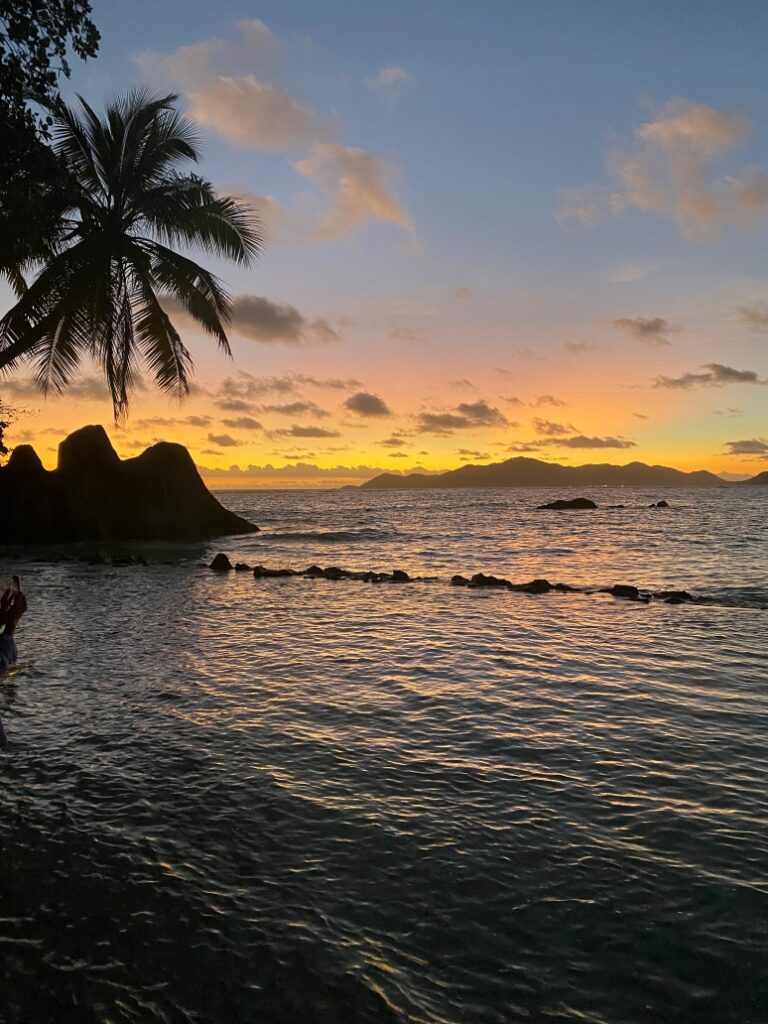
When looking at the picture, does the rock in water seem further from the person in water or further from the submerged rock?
the person in water

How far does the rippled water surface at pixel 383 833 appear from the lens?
406 cm

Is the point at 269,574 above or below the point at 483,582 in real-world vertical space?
above

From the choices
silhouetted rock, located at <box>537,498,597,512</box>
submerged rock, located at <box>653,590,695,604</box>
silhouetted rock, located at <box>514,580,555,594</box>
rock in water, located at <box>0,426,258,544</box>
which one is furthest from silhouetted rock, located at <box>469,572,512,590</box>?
silhouetted rock, located at <box>537,498,597,512</box>

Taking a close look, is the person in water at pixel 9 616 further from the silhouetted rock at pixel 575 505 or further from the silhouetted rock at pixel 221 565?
the silhouetted rock at pixel 575 505

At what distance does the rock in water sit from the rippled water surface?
30484 mm

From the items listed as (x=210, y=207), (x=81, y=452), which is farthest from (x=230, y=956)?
(x=81, y=452)

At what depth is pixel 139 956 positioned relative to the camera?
4.27 m

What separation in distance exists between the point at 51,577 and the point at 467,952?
25.8 m

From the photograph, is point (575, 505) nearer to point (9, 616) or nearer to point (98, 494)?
point (98, 494)

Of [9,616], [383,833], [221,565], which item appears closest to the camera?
[383,833]

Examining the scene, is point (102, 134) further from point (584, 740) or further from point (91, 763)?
point (584, 740)

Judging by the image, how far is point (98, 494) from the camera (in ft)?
141

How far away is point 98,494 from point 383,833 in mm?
41642

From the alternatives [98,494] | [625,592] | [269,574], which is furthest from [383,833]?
[98,494]
